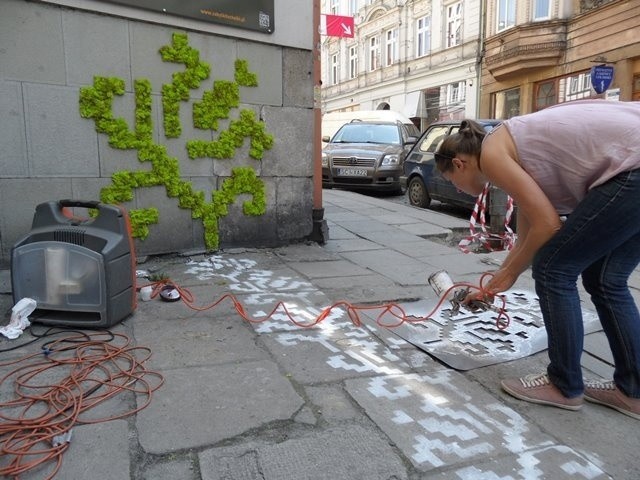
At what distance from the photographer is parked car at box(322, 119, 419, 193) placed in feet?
38.4

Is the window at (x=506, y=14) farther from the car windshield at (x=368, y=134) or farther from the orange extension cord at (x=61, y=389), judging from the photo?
the orange extension cord at (x=61, y=389)

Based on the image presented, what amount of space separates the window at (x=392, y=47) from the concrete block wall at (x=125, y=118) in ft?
88.6

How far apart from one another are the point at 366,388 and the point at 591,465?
100cm

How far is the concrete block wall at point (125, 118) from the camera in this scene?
4383 mm

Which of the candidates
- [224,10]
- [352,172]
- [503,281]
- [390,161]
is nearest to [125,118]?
[224,10]

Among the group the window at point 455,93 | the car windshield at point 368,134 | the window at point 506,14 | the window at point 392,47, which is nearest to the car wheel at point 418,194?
the car windshield at point 368,134

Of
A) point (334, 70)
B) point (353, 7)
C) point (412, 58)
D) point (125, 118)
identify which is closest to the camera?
→ point (125, 118)

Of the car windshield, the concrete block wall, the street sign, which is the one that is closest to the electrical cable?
the concrete block wall

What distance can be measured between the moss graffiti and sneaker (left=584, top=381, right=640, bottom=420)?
3904 mm

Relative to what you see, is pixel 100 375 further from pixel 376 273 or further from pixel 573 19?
pixel 573 19

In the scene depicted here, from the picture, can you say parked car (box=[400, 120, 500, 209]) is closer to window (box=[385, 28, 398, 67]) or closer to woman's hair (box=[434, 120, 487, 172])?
woman's hair (box=[434, 120, 487, 172])

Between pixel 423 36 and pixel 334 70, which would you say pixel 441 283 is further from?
pixel 334 70

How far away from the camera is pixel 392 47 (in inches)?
1243

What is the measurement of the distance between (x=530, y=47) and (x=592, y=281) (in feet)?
64.6
